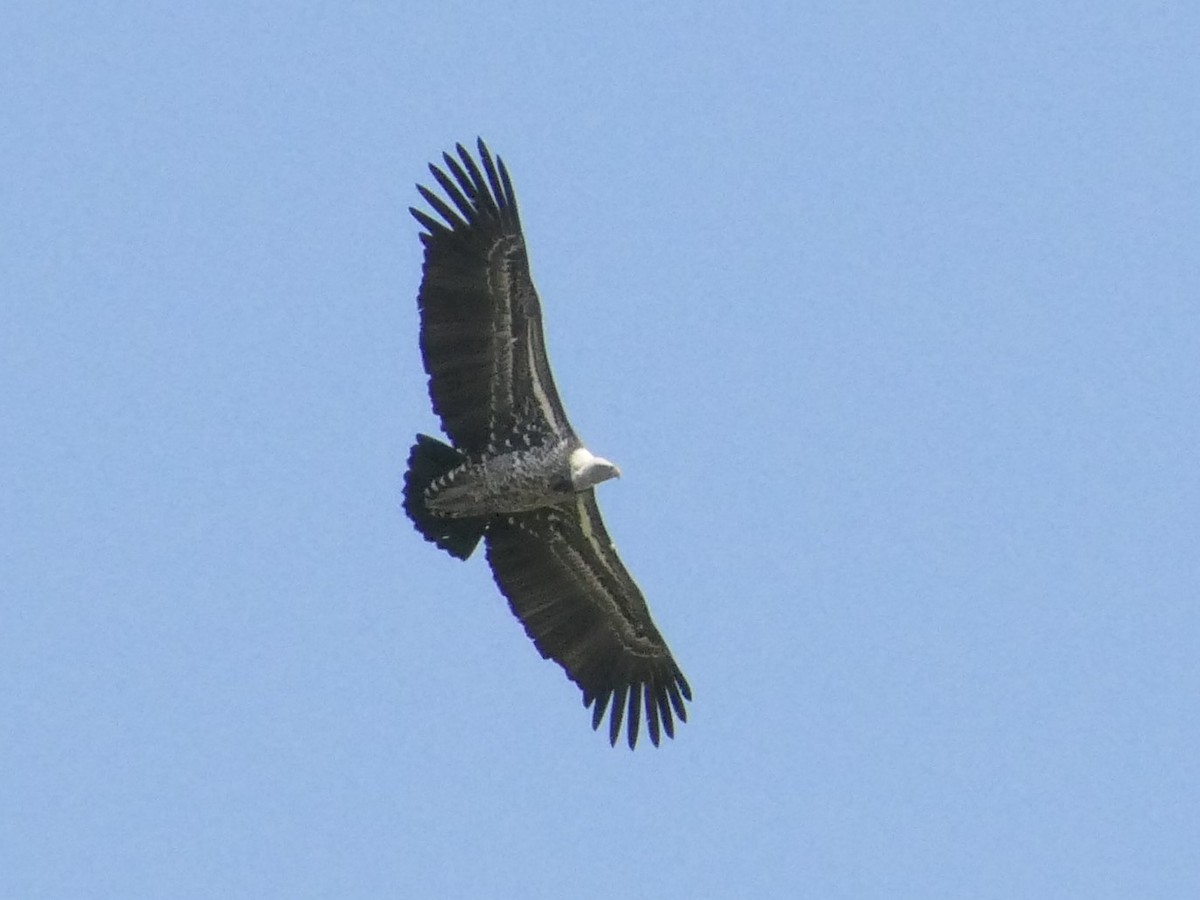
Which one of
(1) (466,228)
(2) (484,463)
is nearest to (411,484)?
(2) (484,463)

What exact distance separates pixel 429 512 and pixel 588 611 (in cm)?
216

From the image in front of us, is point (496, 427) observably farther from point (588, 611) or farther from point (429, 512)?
point (588, 611)

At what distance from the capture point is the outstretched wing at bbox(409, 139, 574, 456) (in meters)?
23.5

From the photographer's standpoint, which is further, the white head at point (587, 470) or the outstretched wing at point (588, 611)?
the outstretched wing at point (588, 611)

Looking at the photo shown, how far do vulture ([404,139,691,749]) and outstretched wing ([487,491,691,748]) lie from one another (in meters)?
0.02

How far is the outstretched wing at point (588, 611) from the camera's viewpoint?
980 inches

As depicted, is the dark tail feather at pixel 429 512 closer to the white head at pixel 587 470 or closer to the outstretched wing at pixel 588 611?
the outstretched wing at pixel 588 611

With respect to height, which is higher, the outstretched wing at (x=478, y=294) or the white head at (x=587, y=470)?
the outstretched wing at (x=478, y=294)

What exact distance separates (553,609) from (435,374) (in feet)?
9.71

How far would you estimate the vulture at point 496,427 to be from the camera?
77.0 ft

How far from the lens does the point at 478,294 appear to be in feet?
77.0

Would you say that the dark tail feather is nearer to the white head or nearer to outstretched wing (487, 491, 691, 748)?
outstretched wing (487, 491, 691, 748)

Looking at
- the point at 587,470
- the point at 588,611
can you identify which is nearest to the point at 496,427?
the point at 587,470

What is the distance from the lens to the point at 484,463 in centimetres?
2389
